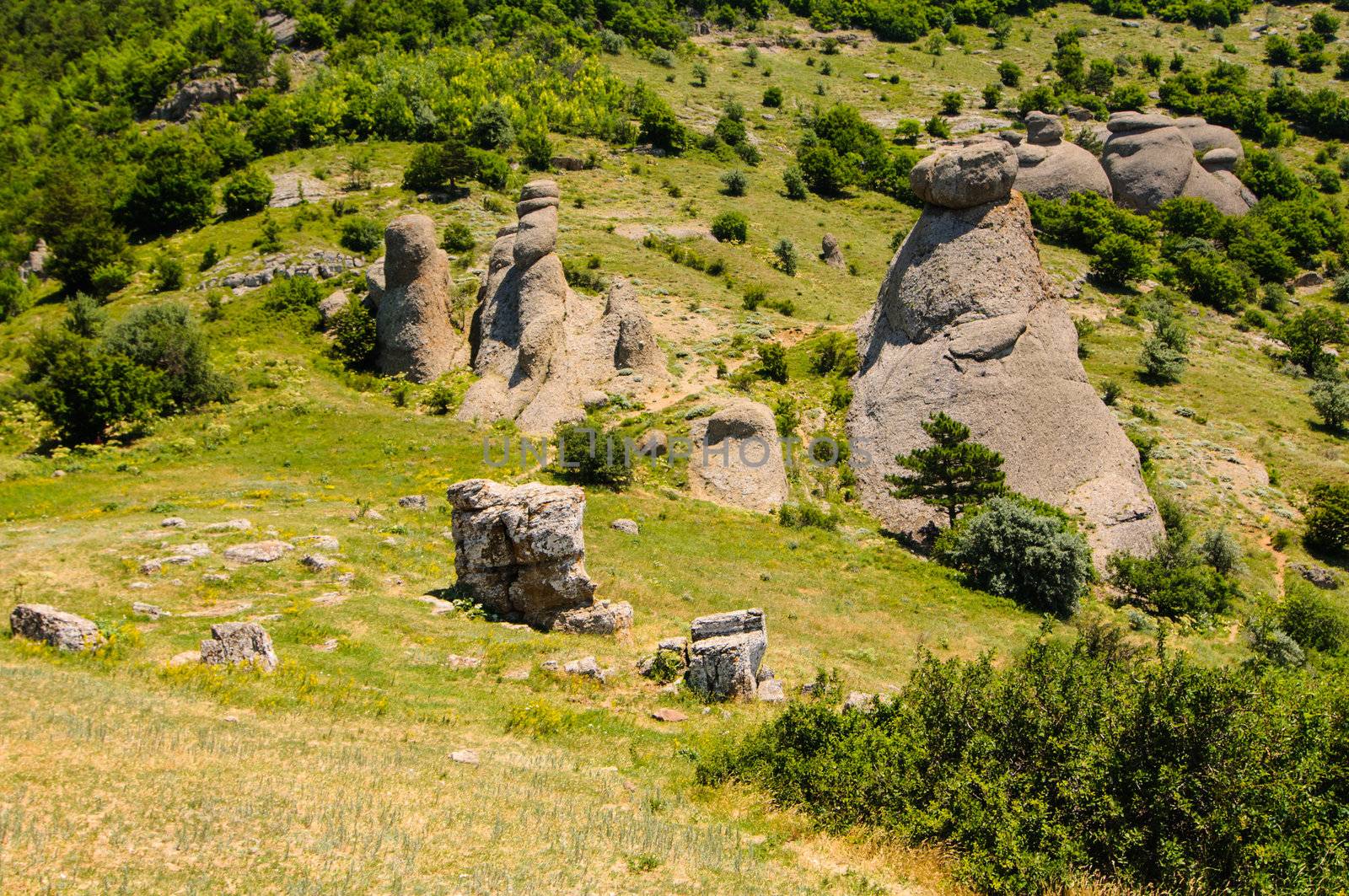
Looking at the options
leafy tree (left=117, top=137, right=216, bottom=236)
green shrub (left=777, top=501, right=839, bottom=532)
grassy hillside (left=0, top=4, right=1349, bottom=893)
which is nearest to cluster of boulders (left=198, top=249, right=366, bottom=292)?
grassy hillside (left=0, top=4, right=1349, bottom=893)

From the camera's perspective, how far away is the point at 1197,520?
36781 mm

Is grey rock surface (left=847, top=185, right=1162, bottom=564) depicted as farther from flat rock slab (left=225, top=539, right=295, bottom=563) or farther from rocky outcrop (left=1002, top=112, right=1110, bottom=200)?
rocky outcrop (left=1002, top=112, right=1110, bottom=200)

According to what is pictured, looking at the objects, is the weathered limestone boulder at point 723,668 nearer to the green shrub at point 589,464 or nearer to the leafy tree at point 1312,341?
the green shrub at point 589,464

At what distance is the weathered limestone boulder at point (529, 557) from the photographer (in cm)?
2052

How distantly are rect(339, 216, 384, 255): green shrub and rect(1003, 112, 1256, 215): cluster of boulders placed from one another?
5888 centimetres

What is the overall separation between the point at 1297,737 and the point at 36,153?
108872 mm

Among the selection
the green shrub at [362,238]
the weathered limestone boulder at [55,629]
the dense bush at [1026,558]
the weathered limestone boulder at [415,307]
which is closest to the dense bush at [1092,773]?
the weathered limestone boulder at [55,629]

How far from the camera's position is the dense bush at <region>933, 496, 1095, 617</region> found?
89.0 ft

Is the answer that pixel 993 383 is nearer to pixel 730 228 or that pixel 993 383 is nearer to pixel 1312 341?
pixel 1312 341

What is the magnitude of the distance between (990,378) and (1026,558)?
990cm

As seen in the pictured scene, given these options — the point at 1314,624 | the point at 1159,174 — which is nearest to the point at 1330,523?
the point at 1314,624

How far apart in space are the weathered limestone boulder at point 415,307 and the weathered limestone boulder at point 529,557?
23.6 m

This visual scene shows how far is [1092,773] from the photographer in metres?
12.0

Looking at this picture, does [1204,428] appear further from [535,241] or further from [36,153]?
[36,153]
